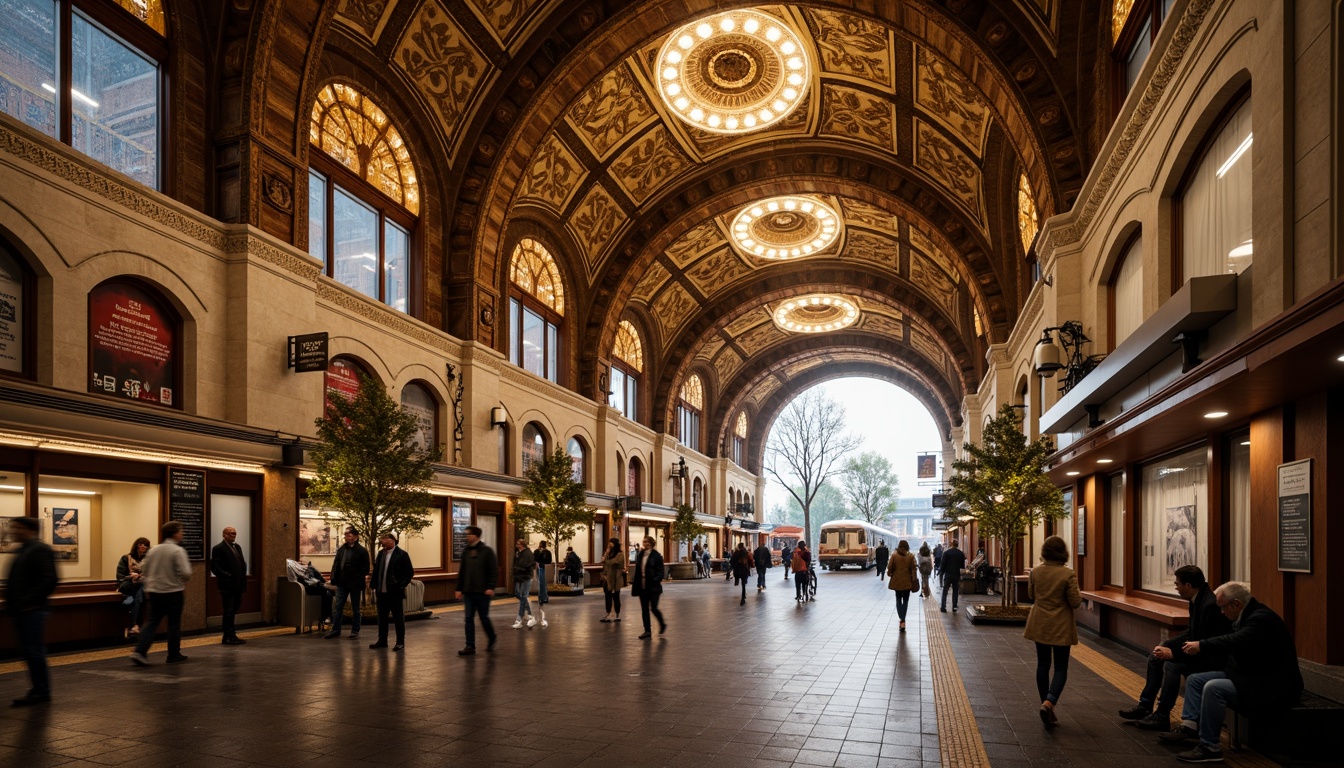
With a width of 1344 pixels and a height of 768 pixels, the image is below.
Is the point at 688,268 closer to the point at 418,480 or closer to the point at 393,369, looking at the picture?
the point at 393,369

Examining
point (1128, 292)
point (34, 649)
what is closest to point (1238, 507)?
point (1128, 292)

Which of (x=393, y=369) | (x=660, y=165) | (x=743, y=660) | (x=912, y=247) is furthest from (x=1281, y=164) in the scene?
(x=912, y=247)

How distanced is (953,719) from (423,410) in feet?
50.0

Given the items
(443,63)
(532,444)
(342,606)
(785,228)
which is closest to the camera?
(342,606)

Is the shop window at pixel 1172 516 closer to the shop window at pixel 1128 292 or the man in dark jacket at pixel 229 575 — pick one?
the shop window at pixel 1128 292

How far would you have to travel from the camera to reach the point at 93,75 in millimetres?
12094

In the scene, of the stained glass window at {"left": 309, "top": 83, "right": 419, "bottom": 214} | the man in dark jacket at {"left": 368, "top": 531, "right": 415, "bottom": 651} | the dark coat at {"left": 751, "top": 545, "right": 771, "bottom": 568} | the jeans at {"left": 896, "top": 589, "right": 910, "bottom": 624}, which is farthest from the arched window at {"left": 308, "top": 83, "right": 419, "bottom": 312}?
the dark coat at {"left": 751, "top": 545, "right": 771, "bottom": 568}

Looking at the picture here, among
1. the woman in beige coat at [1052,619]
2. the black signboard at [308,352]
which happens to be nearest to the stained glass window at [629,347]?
the black signboard at [308,352]

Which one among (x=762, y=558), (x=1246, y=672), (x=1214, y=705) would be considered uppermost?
(x=1246, y=672)

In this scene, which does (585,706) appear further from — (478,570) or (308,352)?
(308,352)

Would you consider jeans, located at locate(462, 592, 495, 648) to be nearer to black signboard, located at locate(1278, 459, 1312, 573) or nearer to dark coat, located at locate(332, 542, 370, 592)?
dark coat, located at locate(332, 542, 370, 592)

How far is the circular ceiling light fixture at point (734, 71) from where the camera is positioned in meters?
21.5

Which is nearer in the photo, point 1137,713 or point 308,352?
point 1137,713

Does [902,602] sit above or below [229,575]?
below
